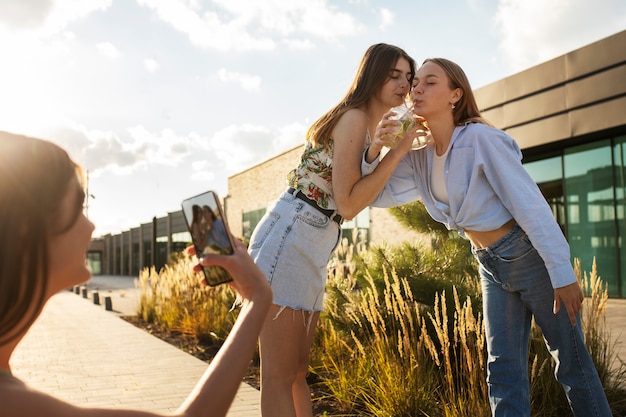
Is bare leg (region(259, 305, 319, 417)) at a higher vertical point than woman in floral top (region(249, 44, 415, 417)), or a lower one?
lower

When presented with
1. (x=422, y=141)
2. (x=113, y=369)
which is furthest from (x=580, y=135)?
(x=422, y=141)

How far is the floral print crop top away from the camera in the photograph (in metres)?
2.69

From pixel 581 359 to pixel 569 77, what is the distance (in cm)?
1490

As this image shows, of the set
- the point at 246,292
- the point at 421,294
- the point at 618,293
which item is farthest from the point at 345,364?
the point at 618,293

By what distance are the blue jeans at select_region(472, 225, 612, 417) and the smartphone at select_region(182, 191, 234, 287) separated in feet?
5.49

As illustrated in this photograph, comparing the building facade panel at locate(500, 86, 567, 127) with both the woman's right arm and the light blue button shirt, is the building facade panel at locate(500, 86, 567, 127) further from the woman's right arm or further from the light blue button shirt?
the woman's right arm

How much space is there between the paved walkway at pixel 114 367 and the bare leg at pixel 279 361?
4.47 feet

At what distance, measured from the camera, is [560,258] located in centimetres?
242

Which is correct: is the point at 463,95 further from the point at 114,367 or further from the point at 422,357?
the point at 114,367

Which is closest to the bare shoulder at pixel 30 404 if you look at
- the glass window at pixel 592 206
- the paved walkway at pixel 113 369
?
the paved walkway at pixel 113 369

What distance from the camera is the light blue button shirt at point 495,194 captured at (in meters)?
2.44

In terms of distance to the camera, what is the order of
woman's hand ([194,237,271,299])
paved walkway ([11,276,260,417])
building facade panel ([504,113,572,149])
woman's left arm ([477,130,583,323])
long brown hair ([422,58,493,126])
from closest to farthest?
woman's hand ([194,237,271,299])
woman's left arm ([477,130,583,323])
long brown hair ([422,58,493,126])
paved walkway ([11,276,260,417])
building facade panel ([504,113,572,149])

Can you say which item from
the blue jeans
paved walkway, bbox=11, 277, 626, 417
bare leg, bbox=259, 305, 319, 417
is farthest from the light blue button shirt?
paved walkway, bbox=11, 277, 626, 417

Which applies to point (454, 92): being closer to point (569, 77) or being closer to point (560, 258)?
point (560, 258)
